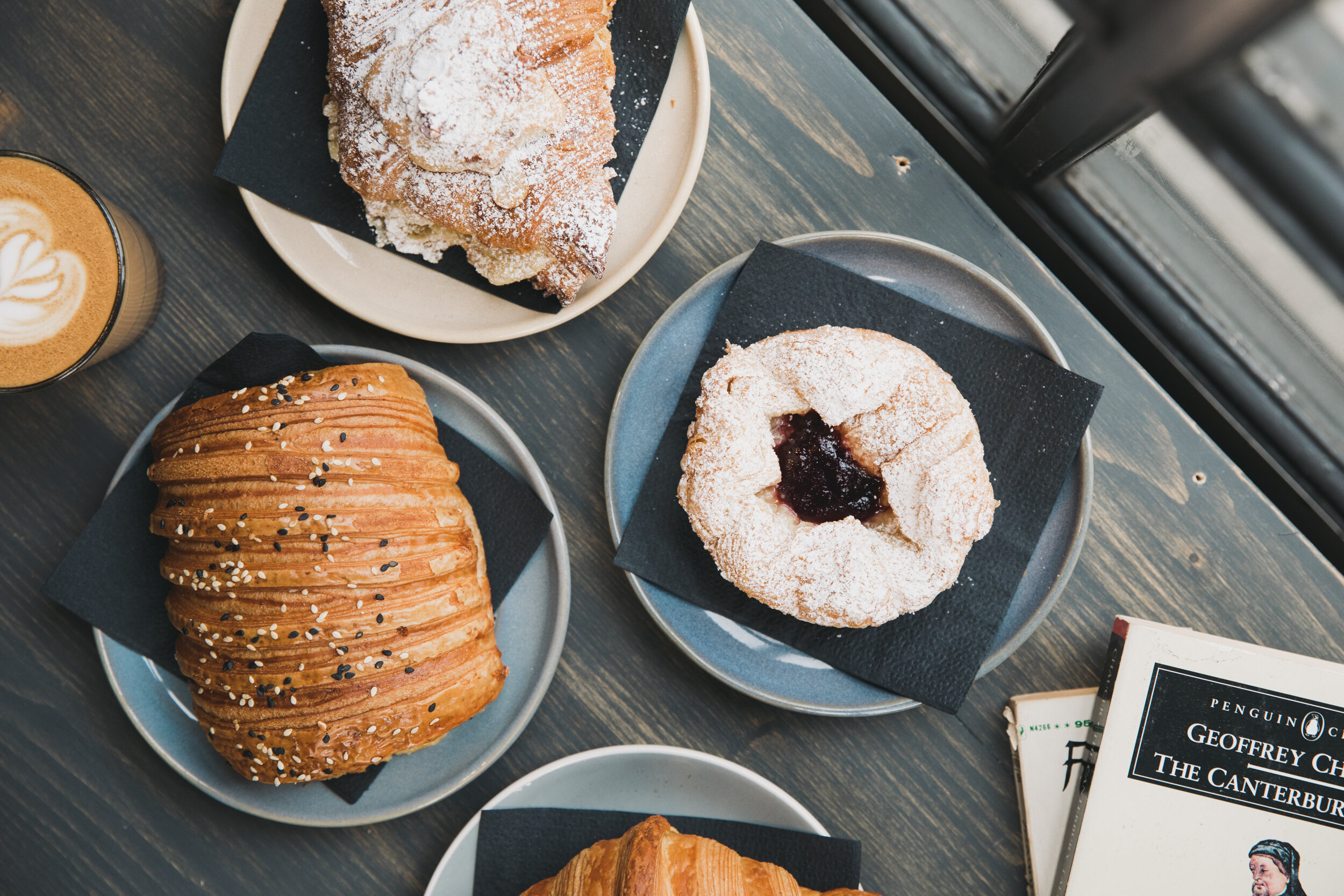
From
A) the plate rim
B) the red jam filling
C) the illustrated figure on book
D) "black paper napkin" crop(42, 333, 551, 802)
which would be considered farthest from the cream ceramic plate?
the illustrated figure on book

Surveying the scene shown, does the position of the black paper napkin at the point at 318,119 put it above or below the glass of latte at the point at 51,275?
above

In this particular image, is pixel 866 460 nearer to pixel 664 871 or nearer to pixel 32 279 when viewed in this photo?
pixel 664 871

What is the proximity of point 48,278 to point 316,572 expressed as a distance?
73 centimetres

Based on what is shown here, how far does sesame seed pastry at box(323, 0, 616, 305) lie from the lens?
1423 mm

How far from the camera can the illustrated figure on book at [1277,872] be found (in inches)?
63.6

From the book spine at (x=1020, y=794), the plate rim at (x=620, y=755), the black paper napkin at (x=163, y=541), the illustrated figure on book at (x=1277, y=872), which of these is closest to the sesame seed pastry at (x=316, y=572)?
the black paper napkin at (x=163, y=541)

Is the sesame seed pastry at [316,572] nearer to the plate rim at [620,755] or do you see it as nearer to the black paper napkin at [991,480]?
the plate rim at [620,755]

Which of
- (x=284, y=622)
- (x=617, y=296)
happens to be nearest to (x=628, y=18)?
(x=617, y=296)

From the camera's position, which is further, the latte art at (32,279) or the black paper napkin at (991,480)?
the black paper napkin at (991,480)

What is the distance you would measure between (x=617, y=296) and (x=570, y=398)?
229 millimetres

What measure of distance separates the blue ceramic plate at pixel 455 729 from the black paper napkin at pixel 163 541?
0.10ft

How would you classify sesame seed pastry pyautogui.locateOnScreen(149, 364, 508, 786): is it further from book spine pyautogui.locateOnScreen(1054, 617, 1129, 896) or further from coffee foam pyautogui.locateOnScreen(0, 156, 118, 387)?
book spine pyautogui.locateOnScreen(1054, 617, 1129, 896)

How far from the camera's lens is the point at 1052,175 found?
1.64 m

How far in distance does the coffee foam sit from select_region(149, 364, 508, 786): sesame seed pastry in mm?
247
